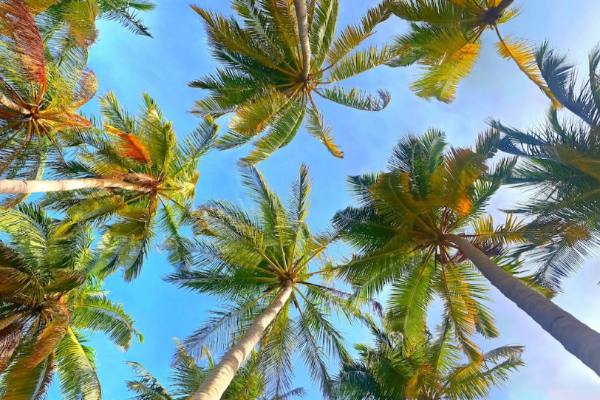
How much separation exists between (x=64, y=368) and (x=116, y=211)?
183 inches

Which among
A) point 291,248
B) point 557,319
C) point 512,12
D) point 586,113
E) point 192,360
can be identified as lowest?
point 557,319

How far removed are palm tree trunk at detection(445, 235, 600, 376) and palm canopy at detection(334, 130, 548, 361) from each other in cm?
171

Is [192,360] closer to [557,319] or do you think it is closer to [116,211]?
[116,211]

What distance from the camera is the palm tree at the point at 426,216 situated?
28.1 ft

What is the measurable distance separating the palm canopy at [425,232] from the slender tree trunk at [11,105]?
825 centimetres

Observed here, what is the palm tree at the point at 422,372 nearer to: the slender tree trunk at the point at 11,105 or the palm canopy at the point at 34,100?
the palm canopy at the point at 34,100

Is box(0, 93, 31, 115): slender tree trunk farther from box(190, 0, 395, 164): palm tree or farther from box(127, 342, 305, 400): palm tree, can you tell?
box(127, 342, 305, 400): palm tree

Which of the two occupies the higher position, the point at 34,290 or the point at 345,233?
the point at 34,290

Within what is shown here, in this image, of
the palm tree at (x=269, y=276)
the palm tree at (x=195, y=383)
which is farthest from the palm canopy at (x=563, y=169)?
the palm tree at (x=195, y=383)

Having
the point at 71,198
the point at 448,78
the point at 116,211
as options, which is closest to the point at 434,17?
the point at 448,78

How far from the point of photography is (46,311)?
10.7 metres

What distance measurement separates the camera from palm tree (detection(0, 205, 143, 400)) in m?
Answer: 9.73

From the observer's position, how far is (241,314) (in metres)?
11.1

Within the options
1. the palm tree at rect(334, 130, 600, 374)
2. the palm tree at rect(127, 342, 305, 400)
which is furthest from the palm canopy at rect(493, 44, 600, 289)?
the palm tree at rect(127, 342, 305, 400)
